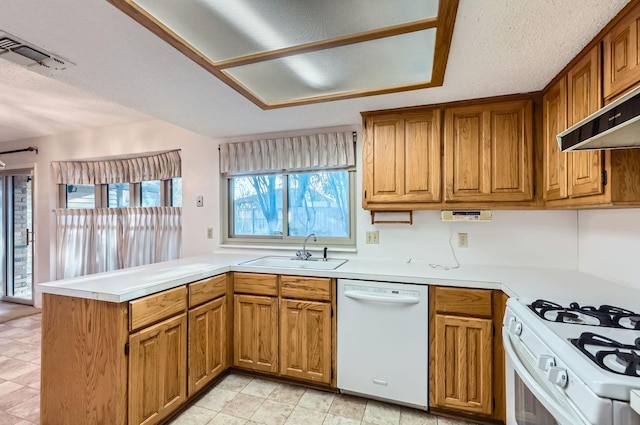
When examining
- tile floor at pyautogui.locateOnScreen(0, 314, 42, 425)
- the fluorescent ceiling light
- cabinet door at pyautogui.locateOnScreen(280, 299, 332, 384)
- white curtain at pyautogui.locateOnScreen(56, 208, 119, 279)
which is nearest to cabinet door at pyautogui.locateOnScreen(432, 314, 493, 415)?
cabinet door at pyautogui.locateOnScreen(280, 299, 332, 384)

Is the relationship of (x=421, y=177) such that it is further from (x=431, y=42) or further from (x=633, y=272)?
(x=633, y=272)

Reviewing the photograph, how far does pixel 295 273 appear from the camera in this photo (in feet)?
7.05

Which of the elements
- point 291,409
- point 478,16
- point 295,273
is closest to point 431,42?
point 478,16

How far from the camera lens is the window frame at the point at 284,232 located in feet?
8.69

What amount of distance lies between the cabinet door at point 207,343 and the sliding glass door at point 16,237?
3977mm

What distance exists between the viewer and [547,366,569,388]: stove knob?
85 centimetres

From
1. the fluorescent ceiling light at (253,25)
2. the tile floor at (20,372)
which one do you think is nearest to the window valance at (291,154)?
the fluorescent ceiling light at (253,25)

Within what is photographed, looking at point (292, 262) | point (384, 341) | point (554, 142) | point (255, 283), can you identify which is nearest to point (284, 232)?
point (292, 262)

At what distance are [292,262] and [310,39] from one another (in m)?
1.81

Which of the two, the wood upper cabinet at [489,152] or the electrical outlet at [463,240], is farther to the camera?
the electrical outlet at [463,240]

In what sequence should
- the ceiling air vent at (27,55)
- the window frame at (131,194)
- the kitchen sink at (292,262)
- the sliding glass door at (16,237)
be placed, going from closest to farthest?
the ceiling air vent at (27,55), the kitchen sink at (292,262), the window frame at (131,194), the sliding glass door at (16,237)

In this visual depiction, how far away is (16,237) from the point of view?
4250 millimetres

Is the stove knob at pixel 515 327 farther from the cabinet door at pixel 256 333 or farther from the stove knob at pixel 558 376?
the cabinet door at pixel 256 333

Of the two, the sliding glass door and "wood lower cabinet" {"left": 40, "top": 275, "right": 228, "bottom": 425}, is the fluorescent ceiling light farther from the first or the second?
the sliding glass door
